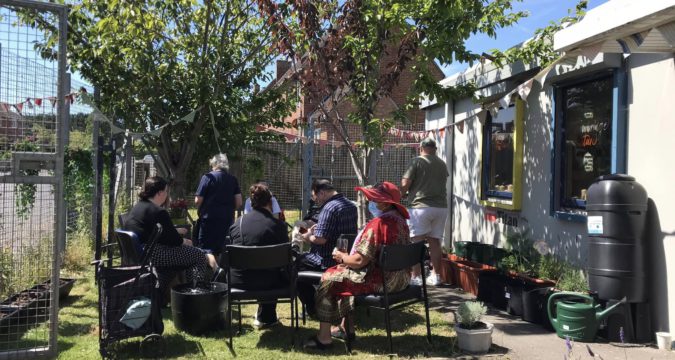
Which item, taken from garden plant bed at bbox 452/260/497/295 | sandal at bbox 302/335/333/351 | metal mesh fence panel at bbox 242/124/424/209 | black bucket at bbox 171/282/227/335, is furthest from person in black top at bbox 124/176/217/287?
metal mesh fence panel at bbox 242/124/424/209

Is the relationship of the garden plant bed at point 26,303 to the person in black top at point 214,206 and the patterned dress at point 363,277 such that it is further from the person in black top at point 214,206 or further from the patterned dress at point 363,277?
the patterned dress at point 363,277

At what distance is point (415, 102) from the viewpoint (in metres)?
7.64

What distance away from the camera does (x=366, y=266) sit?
14.2 ft

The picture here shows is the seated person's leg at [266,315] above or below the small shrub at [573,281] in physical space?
below

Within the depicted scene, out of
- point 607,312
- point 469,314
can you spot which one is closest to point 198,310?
point 469,314

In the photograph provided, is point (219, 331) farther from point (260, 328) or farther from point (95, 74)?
point (95, 74)

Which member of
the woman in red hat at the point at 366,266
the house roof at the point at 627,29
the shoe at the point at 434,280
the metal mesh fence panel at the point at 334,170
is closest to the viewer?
the house roof at the point at 627,29

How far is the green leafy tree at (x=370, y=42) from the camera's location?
20.7ft

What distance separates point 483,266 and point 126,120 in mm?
5759

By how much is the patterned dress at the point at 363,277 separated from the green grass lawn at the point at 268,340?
0.38 m

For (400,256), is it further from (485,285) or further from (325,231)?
(485,285)

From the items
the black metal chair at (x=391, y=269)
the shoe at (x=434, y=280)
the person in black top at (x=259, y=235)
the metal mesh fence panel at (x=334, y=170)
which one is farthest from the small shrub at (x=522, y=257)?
the metal mesh fence panel at (x=334, y=170)

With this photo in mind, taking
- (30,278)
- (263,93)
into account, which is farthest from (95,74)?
(30,278)

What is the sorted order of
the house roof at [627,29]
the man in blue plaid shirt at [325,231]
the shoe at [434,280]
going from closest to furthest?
the house roof at [627,29] < the man in blue plaid shirt at [325,231] < the shoe at [434,280]
